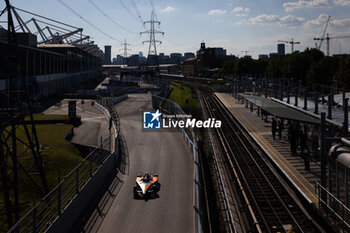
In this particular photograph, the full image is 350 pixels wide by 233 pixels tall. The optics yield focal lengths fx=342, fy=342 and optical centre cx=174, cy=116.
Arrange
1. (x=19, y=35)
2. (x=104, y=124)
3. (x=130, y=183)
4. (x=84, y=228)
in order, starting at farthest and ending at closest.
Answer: (x=19, y=35) < (x=104, y=124) < (x=130, y=183) < (x=84, y=228)

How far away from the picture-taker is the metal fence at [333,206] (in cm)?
1034

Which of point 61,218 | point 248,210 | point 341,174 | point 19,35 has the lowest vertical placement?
point 248,210

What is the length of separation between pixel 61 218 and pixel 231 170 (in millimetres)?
10710

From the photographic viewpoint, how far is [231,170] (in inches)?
725

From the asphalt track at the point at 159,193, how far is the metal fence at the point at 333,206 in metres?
4.56

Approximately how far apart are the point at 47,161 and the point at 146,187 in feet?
22.0

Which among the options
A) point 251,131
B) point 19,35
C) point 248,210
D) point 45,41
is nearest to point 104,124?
point 251,131

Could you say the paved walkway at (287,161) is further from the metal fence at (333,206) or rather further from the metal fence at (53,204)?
the metal fence at (53,204)

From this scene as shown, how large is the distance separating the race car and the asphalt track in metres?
0.26

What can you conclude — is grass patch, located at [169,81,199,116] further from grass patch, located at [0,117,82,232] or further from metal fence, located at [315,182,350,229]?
metal fence, located at [315,182,350,229]

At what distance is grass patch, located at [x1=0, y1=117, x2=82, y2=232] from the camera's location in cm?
1303

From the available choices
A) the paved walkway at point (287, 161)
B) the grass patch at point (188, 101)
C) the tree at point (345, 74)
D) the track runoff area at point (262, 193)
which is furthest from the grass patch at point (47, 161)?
the tree at point (345, 74)

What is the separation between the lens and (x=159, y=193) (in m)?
13.3

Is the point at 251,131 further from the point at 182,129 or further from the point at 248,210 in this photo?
the point at 248,210
